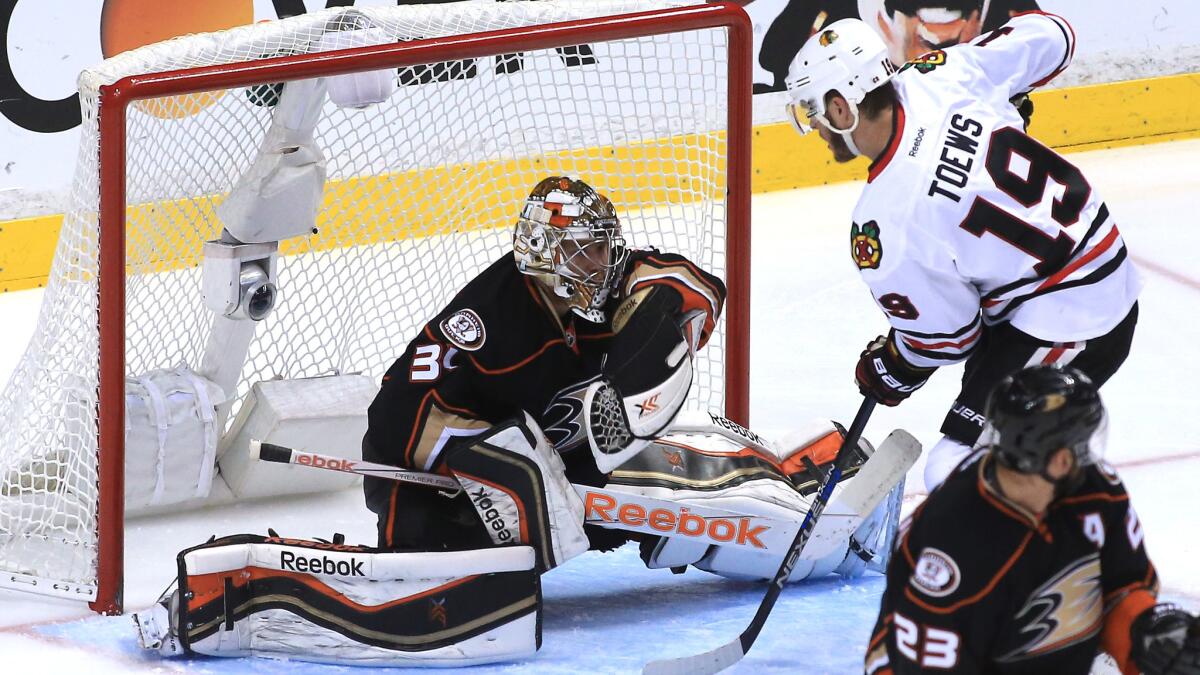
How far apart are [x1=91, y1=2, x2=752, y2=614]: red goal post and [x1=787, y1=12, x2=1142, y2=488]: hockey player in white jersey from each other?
0.64m

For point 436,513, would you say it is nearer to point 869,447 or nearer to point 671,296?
point 671,296

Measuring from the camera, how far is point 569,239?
9.35 feet

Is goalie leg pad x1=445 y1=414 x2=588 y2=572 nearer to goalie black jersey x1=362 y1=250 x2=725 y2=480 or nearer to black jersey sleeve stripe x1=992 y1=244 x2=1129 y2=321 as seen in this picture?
goalie black jersey x1=362 y1=250 x2=725 y2=480

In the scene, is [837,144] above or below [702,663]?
above

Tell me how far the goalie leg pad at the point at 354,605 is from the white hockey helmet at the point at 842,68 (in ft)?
2.81

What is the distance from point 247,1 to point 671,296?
2359 mm

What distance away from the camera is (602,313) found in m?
3.04

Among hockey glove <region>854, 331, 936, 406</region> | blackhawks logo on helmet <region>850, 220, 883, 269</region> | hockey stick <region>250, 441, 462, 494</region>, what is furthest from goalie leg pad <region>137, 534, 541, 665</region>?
blackhawks logo on helmet <region>850, 220, 883, 269</region>

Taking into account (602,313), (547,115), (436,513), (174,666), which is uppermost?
(547,115)

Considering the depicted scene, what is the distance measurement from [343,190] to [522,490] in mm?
1169

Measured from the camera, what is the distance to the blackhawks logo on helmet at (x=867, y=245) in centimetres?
266

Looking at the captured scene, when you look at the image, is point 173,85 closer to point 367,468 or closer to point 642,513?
point 367,468

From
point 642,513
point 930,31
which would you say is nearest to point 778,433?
point 642,513

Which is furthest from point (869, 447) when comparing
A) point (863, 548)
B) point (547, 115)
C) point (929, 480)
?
point (547, 115)
